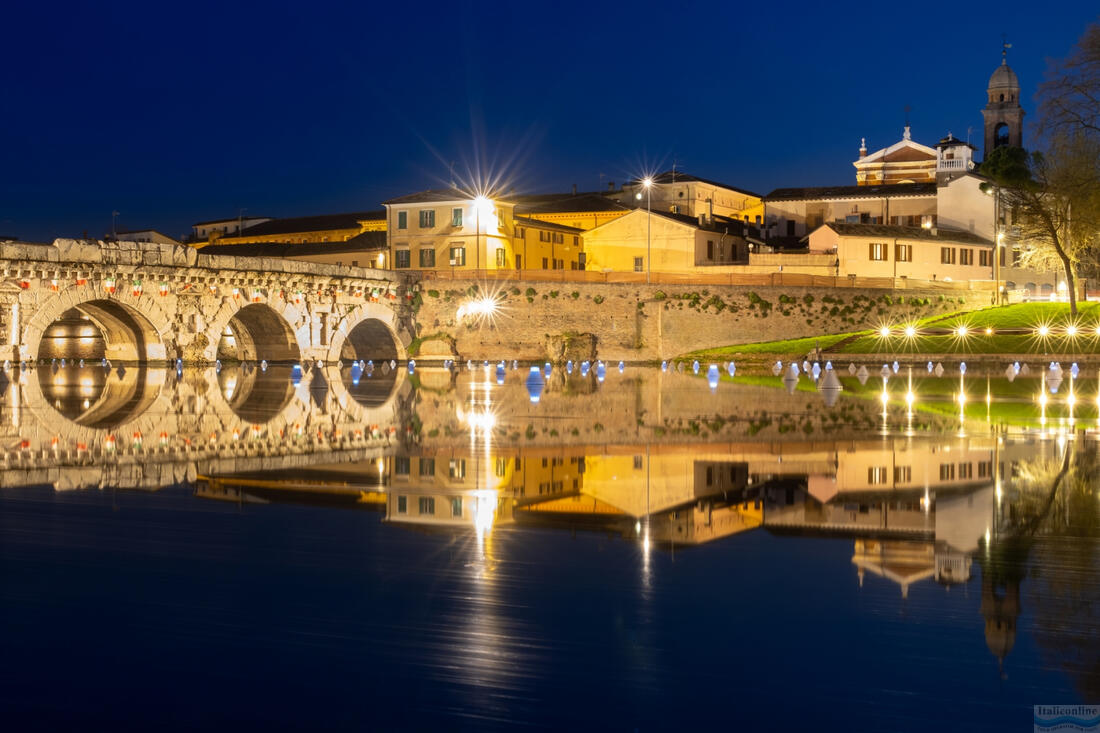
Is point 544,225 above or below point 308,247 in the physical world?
above

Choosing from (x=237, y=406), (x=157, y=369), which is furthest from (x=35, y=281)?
(x=237, y=406)

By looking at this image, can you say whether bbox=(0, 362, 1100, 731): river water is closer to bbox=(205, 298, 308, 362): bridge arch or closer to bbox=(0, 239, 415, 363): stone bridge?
bbox=(0, 239, 415, 363): stone bridge

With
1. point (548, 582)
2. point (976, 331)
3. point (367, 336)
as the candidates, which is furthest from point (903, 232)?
point (548, 582)

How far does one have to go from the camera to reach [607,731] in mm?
5703

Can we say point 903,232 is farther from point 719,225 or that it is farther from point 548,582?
point 548,582

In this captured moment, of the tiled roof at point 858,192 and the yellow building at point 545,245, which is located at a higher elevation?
the tiled roof at point 858,192

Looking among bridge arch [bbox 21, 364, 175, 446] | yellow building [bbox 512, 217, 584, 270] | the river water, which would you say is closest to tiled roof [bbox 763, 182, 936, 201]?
yellow building [bbox 512, 217, 584, 270]

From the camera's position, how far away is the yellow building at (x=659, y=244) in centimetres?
8156

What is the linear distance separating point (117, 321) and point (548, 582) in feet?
175

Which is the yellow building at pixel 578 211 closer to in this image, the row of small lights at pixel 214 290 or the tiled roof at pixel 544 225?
the tiled roof at pixel 544 225

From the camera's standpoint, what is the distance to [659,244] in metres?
82.4

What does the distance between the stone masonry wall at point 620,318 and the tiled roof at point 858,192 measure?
2224cm

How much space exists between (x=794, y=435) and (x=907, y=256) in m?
67.1

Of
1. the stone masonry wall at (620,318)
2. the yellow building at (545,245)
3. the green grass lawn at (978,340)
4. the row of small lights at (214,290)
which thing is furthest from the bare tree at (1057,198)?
the row of small lights at (214,290)
